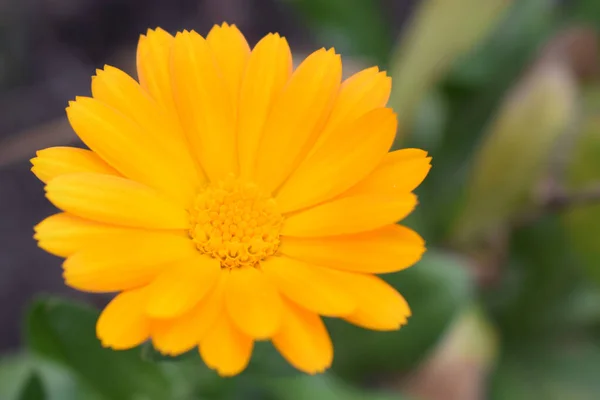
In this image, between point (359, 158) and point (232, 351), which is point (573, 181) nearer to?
point (359, 158)

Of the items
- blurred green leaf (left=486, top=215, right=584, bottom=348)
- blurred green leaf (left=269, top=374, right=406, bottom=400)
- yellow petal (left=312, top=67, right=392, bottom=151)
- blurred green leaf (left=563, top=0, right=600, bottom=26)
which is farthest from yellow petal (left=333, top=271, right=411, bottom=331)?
blurred green leaf (left=563, top=0, right=600, bottom=26)

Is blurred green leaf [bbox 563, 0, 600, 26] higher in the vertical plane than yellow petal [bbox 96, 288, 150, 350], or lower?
higher

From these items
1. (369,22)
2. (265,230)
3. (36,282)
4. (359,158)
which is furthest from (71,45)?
(359,158)

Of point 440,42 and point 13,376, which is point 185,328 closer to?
point 13,376

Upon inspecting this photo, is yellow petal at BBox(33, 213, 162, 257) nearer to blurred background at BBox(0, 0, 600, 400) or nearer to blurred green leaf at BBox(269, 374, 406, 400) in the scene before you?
blurred background at BBox(0, 0, 600, 400)

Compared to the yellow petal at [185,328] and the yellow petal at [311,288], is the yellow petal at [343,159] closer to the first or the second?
the yellow petal at [311,288]

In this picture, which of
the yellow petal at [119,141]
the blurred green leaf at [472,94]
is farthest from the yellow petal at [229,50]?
the blurred green leaf at [472,94]

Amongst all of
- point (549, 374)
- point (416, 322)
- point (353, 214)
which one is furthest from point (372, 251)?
point (549, 374)
